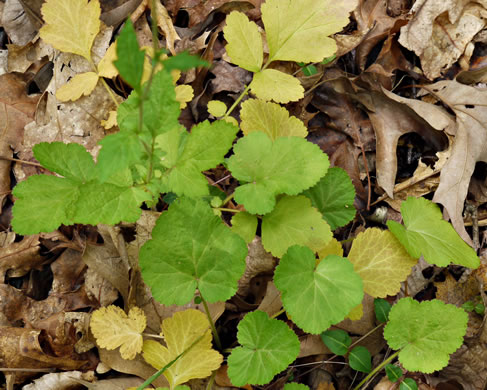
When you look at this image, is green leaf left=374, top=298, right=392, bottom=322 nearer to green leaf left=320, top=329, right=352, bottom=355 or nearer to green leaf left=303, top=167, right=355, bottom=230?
green leaf left=320, top=329, right=352, bottom=355

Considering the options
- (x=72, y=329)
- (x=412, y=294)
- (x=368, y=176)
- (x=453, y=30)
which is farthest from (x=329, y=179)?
(x=72, y=329)

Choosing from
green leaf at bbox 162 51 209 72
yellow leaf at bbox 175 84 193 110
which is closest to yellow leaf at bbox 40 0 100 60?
yellow leaf at bbox 175 84 193 110

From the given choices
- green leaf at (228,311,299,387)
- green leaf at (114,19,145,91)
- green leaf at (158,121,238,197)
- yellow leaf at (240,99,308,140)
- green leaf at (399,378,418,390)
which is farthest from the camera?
yellow leaf at (240,99,308,140)

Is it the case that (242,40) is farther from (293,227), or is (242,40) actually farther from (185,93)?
(293,227)

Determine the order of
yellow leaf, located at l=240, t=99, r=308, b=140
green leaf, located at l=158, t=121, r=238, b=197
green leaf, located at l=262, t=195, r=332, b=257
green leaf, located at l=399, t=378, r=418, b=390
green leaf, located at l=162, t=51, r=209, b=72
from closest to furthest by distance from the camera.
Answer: green leaf, located at l=162, t=51, r=209, b=72 → green leaf, located at l=158, t=121, r=238, b=197 → green leaf, located at l=262, t=195, r=332, b=257 → green leaf, located at l=399, t=378, r=418, b=390 → yellow leaf, located at l=240, t=99, r=308, b=140

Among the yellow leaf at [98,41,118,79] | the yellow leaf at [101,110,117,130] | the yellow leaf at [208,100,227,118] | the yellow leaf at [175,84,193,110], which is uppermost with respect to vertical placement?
the yellow leaf at [98,41,118,79]

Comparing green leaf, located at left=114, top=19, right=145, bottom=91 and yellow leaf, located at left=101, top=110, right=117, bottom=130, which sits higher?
green leaf, located at left=114, top=19, right=145, bottom=91

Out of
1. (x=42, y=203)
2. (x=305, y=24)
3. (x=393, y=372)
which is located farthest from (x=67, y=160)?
(x=393, y=372)
